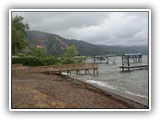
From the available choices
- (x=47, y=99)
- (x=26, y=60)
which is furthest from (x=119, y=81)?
(x=47, y=99)

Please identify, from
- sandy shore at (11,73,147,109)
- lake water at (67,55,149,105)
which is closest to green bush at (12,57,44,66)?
A: sandy shore at (11,73,147,109)

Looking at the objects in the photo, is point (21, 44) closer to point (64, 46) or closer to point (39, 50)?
point (39, 50)

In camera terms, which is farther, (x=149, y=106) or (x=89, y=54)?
(x=89, y=54)

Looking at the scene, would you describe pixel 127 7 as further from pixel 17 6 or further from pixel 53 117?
pixel 53 117

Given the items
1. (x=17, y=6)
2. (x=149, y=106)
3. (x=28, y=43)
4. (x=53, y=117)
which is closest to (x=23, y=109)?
(x=53, y=117)

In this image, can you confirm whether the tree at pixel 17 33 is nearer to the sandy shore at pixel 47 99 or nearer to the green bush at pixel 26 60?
the green bush at pixel 26 60

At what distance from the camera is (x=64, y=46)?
14.9 feet

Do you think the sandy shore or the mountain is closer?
the sandy shore

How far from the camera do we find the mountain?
443 cm

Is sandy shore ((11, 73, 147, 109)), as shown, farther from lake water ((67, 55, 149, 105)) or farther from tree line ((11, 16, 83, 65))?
lake water ((67, 55, 149, 105))

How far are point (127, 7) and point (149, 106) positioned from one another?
146 centimetres

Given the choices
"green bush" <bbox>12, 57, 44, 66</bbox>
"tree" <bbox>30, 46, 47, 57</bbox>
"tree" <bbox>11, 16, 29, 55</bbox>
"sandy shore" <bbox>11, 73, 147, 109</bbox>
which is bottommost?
"sandy shore" <bbox>11, 73, 147, 109</bbox>

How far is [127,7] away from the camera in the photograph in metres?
4.11

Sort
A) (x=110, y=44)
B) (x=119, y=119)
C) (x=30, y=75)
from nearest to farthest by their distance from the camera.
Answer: (x=119, y=119)
(x=110, y=44)
(x=30, y=75)
